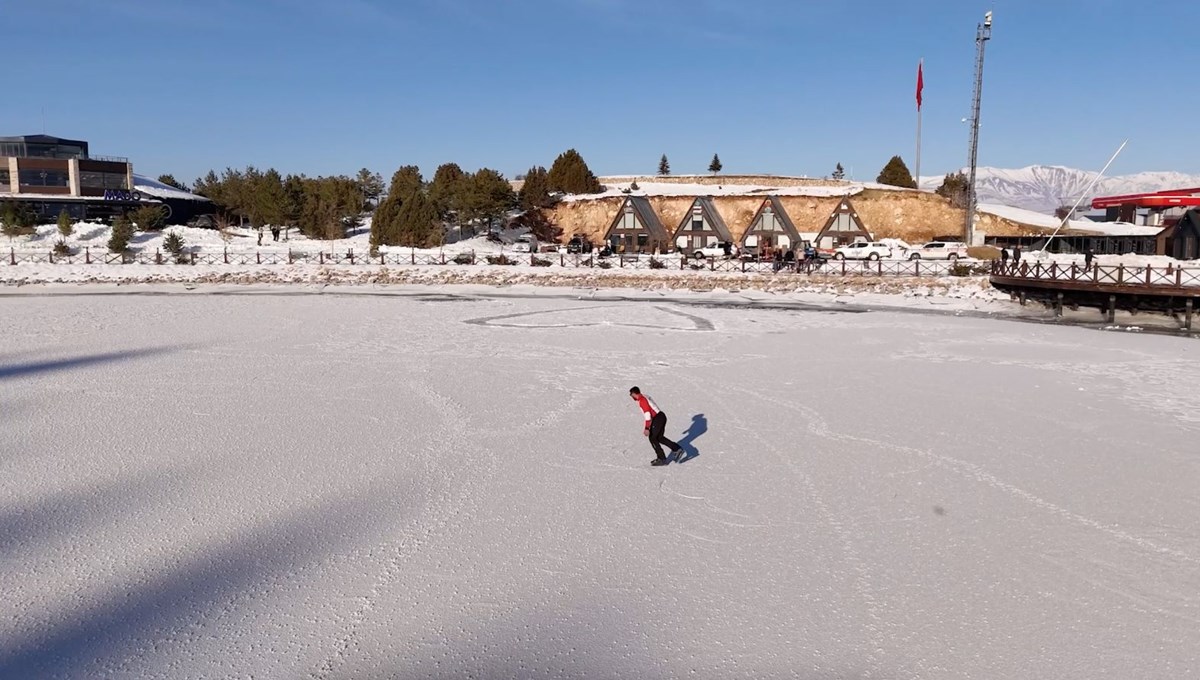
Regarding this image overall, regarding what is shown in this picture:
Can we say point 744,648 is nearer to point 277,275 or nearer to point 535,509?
point 535,509

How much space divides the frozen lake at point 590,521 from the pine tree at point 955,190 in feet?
Result: 255

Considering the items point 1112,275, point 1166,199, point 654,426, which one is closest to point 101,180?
point 1112,275

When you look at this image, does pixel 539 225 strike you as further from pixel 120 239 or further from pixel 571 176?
pixel 120 239

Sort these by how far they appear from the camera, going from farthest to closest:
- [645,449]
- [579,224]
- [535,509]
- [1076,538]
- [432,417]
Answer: [579,224], [432,417], [645,449], [535,509], [1076,538]

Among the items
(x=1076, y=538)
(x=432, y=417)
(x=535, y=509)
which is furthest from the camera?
(x=432, y=417)

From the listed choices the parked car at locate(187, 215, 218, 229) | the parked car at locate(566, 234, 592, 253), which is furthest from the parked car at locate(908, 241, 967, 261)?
the parked car at locate(187, 215, 218, 229)

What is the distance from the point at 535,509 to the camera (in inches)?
440

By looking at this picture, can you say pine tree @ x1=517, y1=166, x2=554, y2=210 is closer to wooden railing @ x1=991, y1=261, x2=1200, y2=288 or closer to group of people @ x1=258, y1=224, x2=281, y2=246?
group of people @ x1=258, y1=224, x2=281, y2=246

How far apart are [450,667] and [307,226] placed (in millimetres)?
73170

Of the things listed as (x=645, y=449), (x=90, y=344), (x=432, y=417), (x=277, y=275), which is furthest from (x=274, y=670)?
(x=277, y=275)

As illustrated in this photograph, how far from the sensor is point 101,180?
8000 centimetres

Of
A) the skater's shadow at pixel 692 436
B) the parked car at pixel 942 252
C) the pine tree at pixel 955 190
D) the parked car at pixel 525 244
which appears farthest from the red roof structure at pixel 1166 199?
the skater's shadow at pixel 692 436

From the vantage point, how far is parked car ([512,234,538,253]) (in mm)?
71188

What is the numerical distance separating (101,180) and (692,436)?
274 feet
